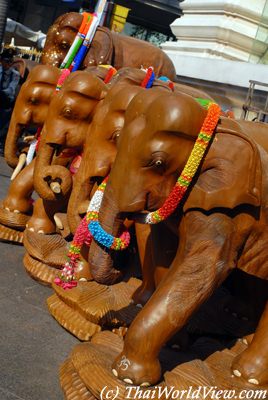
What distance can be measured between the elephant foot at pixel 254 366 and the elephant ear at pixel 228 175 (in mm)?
615

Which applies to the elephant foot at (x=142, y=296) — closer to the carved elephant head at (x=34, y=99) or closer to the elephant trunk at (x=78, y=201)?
the elephant trunk at (x=78, y=201)

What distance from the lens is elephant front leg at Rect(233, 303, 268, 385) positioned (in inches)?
92.1

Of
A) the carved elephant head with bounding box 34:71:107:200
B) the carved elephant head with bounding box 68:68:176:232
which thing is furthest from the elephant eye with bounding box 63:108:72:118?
the carved elephant head with bounding box 68:68:176:232

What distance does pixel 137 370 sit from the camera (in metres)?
2.15

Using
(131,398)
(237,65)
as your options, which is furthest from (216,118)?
(237,65)

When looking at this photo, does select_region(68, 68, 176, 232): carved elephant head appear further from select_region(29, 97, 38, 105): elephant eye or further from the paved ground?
select_region(29, 97, 38, 105): elephant eye

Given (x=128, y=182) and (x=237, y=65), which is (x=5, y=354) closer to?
(x=128, y=182)

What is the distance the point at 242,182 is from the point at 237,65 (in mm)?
4345

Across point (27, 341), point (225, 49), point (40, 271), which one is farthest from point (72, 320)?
point (225, 49)

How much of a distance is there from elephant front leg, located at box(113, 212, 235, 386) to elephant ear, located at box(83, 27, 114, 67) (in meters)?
2.80

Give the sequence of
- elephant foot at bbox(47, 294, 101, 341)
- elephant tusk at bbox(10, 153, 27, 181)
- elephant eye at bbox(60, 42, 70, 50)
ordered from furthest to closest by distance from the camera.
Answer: elephant eye at bbox(60, 42, 70, 50) < elephant tusk at bbox(10, 153, 27, 181) < elephant foot at bbox(47, 294, 101, 341)

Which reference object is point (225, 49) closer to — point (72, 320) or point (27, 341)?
point (72, 320)

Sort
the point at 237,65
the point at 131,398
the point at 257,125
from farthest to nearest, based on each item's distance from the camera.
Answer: the point at 237,65, the point at 257,125, the point at 131,398

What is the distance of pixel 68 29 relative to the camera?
4875 mm
